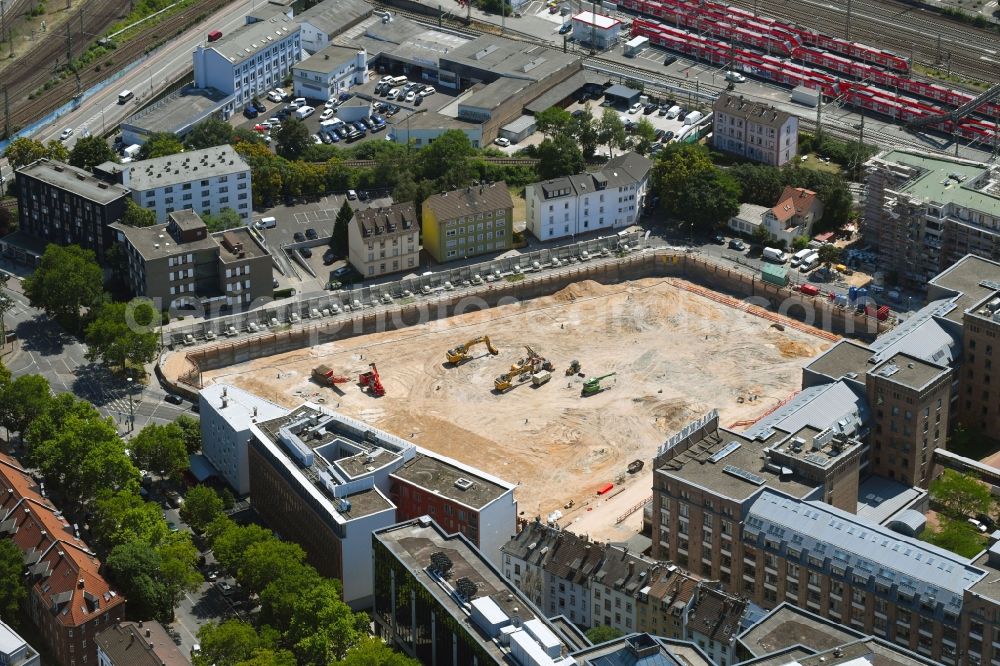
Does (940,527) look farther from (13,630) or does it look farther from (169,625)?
(13,630)

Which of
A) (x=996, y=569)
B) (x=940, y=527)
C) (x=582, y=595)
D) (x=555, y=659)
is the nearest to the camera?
(x=555, y=659)

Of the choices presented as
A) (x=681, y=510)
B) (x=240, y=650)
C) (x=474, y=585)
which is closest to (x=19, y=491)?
(x=240, y=650)

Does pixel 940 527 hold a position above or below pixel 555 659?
below

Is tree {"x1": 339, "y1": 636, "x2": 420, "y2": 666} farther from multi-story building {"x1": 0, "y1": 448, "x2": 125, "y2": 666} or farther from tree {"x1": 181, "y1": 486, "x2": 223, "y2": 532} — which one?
tree {"x1": 181, "y1": 486, "x2": 223, "y2": 532}

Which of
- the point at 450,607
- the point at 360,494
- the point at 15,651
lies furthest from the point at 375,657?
the point at 15,651

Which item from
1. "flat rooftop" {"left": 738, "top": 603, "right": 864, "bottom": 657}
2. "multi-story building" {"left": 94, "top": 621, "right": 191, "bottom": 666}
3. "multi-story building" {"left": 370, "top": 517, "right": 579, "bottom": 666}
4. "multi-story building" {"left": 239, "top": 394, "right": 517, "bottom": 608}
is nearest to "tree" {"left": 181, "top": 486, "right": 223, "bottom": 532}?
"multi-story building" {"left": 239, "top": 394, "right": 517, "bottom": 608}

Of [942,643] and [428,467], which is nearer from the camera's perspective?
[942,643]

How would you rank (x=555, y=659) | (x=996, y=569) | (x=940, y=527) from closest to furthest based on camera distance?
(x=555, y=659) → (x=996, y=569) → (x=940, y=527)
